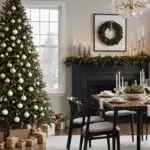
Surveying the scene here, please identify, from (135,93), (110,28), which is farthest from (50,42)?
(135,93)

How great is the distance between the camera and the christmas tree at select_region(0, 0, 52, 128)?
4797 millimetres

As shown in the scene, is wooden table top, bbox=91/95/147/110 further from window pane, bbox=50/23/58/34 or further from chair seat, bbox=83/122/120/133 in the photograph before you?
window pane, bbox=50/23/58/34

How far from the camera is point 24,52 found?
4.94 metres

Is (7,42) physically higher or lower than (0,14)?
lower

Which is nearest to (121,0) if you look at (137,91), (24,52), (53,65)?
(137,91)

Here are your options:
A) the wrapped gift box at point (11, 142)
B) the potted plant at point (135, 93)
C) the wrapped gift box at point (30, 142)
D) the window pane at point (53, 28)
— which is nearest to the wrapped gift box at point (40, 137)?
the wrapped gift box at point (30, 142)

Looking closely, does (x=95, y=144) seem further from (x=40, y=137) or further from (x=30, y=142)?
(x=30, y=142)

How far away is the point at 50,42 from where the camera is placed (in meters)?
7.68

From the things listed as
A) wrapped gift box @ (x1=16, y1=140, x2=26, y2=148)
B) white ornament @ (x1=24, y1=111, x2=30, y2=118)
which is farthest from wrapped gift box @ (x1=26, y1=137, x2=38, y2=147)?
white ornament @ (x1=24, y1=111, x2=30, y2=118)

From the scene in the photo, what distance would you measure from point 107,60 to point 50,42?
4.13 ft

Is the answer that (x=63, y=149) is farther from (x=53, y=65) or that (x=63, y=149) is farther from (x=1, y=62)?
(x=53, y=65)

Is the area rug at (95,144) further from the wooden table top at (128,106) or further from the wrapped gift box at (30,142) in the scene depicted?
the wooden table top at (128,106)

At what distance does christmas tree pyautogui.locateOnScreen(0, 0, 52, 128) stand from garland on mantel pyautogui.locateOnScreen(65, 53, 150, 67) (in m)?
2.43

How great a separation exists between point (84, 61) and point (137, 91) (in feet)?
7.41
